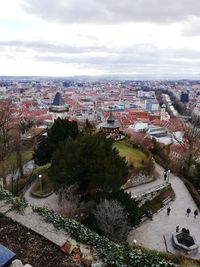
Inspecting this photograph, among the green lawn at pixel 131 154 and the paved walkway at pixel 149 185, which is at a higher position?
the green lawn at pixel 131 154

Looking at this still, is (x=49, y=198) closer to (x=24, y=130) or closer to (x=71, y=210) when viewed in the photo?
(x=71, y=210)

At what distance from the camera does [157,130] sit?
51875 millimetres

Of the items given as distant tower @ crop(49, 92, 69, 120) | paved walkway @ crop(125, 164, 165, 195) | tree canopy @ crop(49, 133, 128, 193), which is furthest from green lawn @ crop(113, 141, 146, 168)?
distant tower @ crop(49, 92, 69, 120)

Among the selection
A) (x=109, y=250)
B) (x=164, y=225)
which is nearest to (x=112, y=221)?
(x=164, y=225)

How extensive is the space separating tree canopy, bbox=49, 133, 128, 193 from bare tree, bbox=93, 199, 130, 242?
1745 millimetres

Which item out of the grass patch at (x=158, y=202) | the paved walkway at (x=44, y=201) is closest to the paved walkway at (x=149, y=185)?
the grass patch at (x=158, y=202)

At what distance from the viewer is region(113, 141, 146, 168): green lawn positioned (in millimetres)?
20256

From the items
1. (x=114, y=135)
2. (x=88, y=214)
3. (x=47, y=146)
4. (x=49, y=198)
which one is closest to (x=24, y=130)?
(x=114, y=135)

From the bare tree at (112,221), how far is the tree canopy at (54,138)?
24.8 feet

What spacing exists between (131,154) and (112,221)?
10408mm

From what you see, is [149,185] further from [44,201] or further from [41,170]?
[44,201]

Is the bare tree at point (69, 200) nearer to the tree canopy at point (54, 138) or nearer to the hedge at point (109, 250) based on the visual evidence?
the hedge at point (109, 250)

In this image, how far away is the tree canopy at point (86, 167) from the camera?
1373cm

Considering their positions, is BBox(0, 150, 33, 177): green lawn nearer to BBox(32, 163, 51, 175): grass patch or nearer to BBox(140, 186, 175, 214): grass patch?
BBox(32, 163, 51, 175): grass patch
